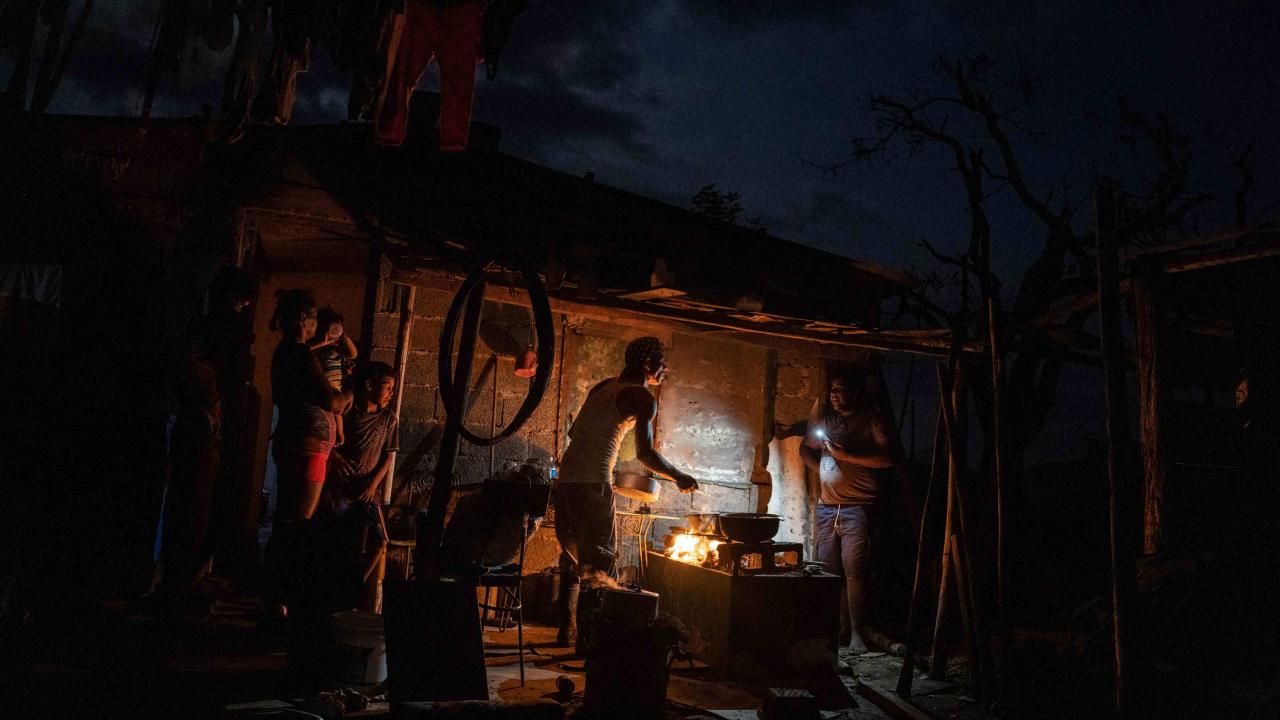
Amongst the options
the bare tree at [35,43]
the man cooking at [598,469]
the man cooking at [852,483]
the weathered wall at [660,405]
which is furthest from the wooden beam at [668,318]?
the bare tree at [35,43]

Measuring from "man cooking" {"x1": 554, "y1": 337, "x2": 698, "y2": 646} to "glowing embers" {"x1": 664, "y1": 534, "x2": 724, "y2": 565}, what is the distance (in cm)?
73

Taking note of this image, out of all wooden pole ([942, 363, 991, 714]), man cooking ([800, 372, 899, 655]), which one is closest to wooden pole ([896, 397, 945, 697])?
wooden pole ([942, 363, 991, 714])

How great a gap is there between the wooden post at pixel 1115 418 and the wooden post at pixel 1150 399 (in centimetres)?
161

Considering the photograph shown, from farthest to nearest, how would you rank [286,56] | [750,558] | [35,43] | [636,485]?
[636,485], [750,558], [286,56], [35,43]

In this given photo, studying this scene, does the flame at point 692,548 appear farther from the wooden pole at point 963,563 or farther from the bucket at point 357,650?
the bucket at point 357,650

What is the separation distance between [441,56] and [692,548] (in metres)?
5.14

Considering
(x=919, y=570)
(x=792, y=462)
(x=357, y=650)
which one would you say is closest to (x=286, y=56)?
(x=357, y=650)

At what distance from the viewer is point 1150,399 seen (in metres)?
6.45

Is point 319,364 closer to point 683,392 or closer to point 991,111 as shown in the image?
point 683,392

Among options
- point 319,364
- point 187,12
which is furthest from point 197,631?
point 187,12

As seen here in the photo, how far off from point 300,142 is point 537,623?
6.00 m

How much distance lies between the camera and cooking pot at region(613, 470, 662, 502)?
7.30 meters

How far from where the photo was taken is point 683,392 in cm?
956

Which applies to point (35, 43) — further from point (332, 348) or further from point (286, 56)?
point (332, 348)
